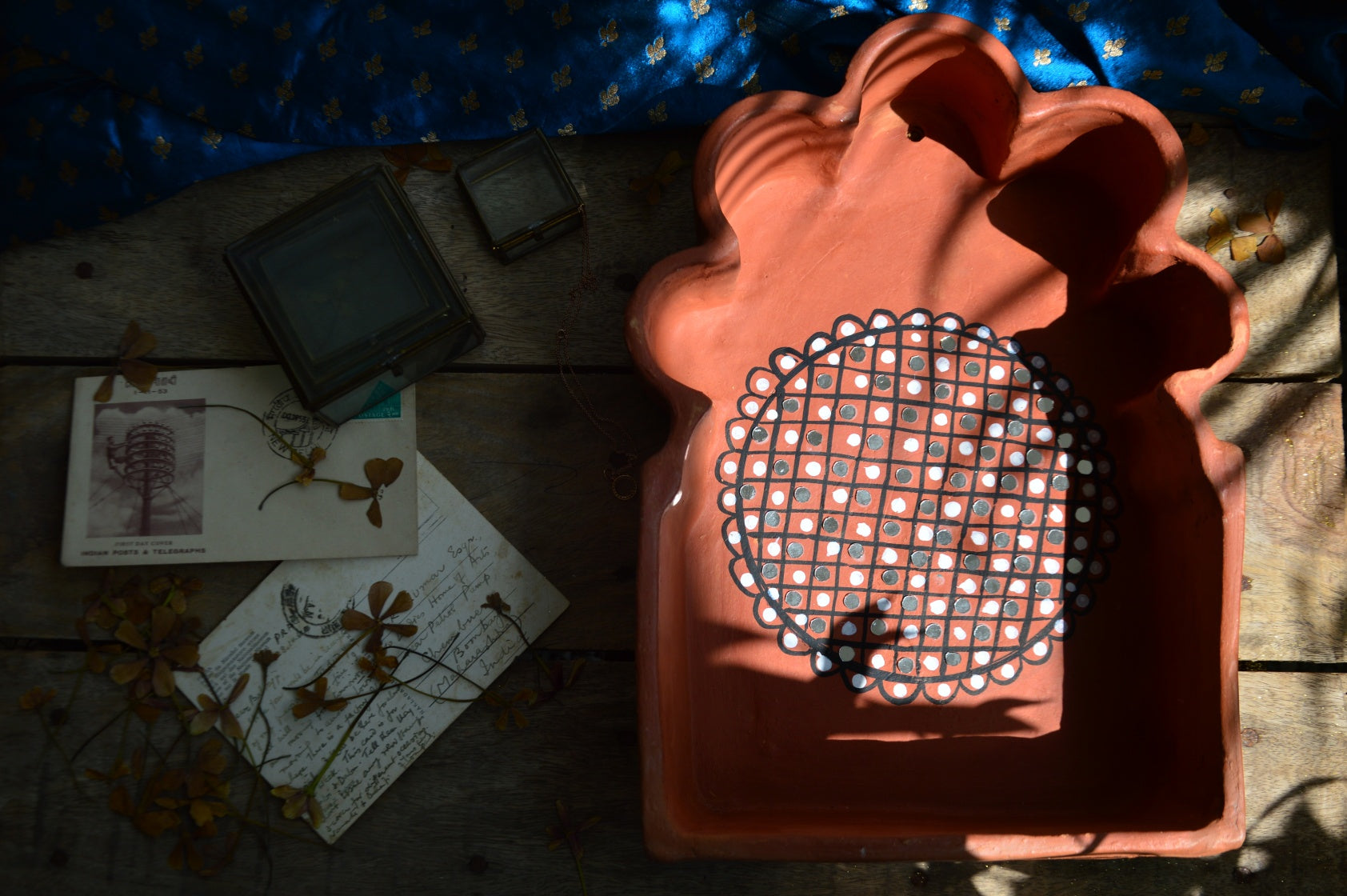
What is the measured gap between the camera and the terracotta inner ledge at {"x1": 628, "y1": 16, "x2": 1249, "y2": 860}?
729 mm

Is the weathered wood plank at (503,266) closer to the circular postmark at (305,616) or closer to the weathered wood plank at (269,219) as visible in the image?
the weathered wood plank at (269,219)

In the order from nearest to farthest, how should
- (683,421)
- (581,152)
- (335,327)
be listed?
1. (683,421)
2. (335,327)
3. (581,152)

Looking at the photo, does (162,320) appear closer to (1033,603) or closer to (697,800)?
(697,800)

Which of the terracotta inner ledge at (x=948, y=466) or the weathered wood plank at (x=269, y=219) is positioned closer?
the terracotta inner ledge at (x=948, y=466)

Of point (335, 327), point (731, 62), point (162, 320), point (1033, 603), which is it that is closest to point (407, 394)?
point (335, 327)

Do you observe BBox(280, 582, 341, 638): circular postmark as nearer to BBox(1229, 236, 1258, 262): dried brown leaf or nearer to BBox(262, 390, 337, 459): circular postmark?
BBox(262, 390, 337, 459): circular postmark

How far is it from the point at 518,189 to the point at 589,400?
0.22 meters

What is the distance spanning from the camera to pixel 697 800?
745 millimetres

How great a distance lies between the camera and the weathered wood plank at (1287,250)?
0.87 metres

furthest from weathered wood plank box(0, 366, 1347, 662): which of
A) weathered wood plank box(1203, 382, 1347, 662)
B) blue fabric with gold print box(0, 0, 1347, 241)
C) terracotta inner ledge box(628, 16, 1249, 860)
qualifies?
blue fabric with gold print box(0, 0, 1347, 241)

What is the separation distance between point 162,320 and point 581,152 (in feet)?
1.48

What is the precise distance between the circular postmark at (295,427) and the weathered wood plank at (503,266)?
0.06 m

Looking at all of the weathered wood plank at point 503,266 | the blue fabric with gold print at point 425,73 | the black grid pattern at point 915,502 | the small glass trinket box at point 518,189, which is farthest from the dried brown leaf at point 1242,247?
the small glass trinket box at point 518,189

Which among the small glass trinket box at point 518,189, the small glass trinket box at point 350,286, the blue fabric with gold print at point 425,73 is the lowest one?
the small glass trinket box at point 350,286
